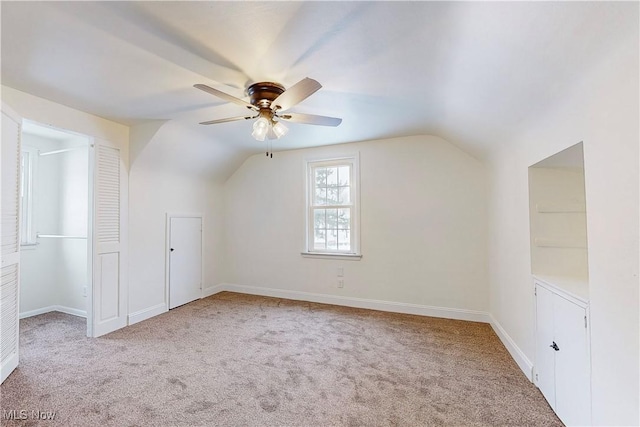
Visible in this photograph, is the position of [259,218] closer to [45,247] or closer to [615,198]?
[45,247]

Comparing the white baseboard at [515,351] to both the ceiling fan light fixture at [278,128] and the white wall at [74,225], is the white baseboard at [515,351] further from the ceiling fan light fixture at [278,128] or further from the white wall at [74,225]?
the white wall at [74,225]

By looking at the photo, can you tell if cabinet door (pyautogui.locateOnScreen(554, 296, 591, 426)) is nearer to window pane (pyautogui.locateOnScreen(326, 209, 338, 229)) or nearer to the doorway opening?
window pane (pyautogui.locateOnScreen(326, 209, 338, 229))

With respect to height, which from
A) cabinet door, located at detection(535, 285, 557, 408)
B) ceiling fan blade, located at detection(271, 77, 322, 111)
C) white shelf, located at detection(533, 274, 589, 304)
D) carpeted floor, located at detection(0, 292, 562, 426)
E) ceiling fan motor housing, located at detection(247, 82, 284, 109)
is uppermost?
ceiling fan motor housing, located at detection(247, 82, 284, 109)

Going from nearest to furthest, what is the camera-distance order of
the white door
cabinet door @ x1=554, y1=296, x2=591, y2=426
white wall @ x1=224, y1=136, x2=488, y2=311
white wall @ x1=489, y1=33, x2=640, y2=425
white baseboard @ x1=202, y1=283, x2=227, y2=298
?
1. white wall @ x1=489, y1=33, x2=640, y2=425
2. cabinet door @ x1=554, y1=296, x2=591, y2=426
3. white wall @ x1=224, y1=136, x2=488, y2=311
4. the white door
5. white baseboard @ x1=202, y1=283, x2=227, y2=298

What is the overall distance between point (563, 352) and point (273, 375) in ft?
6.75

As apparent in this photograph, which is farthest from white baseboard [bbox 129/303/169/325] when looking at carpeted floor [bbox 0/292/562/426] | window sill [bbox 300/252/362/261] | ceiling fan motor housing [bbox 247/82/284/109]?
ceiling fan motor housing [bbox 247/82/284/109]

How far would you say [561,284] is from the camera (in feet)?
6.33

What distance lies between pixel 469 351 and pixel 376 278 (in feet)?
4.92

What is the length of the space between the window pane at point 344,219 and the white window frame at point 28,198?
417 centimetres

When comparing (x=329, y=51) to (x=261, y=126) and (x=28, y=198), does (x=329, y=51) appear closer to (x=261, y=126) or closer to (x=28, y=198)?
(x=261, y=126)

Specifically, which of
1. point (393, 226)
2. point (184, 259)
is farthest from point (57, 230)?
point (393, 226)

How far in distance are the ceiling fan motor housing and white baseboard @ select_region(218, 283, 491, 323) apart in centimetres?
300

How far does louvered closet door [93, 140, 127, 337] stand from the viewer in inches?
123

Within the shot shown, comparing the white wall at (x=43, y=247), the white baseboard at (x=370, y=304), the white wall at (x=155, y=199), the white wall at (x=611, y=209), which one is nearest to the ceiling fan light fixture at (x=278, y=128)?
the white wall at (x=155, y=199)
